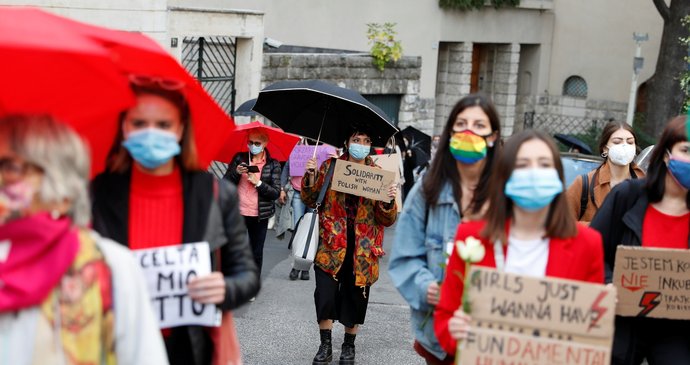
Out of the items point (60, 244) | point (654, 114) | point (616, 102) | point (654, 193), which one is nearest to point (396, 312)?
point (654, 193)

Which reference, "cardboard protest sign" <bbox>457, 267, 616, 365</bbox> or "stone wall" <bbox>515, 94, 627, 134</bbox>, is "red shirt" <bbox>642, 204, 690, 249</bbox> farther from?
"stone wall" <bbox>515, 94, 627, 134</bbox>

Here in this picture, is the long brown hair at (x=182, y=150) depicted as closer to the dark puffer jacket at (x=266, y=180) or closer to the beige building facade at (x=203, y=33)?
the dark puffer jacket at (x=266, y=180)

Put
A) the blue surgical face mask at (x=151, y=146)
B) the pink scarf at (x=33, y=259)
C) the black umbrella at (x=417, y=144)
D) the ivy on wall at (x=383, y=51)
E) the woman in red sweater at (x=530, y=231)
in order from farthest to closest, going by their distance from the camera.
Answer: the ivy on wall at (x=383, y=51) → the black umbrella at (x=417, y=144) → the woman in red sweater at (x=530, y=231) → the blue surgical face mask at (x=151, y=146) → the pink scarf at (x=33, y=259)

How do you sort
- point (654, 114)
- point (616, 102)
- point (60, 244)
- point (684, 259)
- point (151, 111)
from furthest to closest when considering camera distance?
point (616, 102), point (654, 114), point (684, 259), point (151, 111), point (60, 244)

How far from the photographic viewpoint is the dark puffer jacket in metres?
10.5

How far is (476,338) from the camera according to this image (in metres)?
4.38

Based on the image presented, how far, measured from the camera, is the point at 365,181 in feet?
25.8

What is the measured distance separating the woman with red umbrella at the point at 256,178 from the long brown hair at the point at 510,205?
600cm

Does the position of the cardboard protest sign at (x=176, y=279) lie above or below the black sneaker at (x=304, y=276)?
above

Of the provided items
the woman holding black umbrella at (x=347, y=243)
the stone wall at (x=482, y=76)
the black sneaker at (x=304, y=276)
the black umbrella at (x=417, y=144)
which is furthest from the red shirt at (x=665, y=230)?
the stone wall at (x=482, y=76)

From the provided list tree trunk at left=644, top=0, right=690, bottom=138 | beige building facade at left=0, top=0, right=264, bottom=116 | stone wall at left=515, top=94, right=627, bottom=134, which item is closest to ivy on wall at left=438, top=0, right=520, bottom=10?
stone wall at left=515, top=94, right=627, bottom=134

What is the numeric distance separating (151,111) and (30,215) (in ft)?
3.38

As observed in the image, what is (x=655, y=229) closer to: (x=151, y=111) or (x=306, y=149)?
(x=151, y=111)

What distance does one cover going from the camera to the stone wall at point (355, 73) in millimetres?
18094
